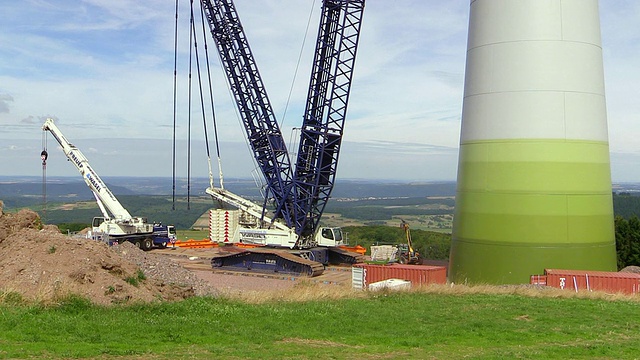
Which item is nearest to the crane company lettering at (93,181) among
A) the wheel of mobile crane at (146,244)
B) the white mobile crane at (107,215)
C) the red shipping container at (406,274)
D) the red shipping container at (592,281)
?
the white mobile crane at (107,215)

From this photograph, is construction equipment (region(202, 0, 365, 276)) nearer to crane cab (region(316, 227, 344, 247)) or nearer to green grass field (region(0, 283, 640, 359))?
crane cab (region(316, 227, 344, 247))

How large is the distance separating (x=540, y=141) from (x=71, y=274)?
18.3 metres

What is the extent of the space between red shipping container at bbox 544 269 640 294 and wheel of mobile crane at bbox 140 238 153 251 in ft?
117

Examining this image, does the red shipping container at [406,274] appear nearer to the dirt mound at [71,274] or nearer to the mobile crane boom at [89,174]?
the dirt mound at [71,274]

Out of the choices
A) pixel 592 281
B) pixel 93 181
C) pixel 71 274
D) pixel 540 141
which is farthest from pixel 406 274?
pixel 93 181

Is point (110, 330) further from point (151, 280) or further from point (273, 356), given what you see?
point (151, 280)

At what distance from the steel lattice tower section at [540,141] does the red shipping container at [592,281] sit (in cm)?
71

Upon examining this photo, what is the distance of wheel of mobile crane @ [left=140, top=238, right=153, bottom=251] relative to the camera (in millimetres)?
51450

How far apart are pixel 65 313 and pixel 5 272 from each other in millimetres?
3781

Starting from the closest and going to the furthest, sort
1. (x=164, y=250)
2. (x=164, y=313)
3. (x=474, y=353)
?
(x=474, y=353), (x=164, y=313), (x=164, y=250)

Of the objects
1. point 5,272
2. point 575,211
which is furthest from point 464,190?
point 5,272

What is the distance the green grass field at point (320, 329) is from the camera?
13.0 m

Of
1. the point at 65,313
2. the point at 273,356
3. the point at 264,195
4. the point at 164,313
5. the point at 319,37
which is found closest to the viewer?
the point at 273,356

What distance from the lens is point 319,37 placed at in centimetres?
4103
